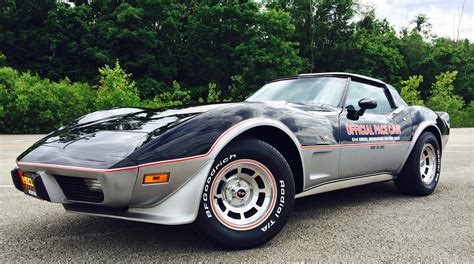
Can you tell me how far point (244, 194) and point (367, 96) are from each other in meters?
2.16

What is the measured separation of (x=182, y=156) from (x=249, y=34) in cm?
3030

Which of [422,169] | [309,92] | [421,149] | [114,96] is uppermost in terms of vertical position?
[309,92]

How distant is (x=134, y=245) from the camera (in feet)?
8.94

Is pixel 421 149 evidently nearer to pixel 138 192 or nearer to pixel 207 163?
Result: pixel 207 163

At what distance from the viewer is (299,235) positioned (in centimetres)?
295

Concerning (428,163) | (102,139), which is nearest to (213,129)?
(102,139)

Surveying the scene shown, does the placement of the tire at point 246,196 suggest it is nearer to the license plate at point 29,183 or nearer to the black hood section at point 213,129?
the black hood section at point 213,129

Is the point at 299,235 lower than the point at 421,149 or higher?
lower

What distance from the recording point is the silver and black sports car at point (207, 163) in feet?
7.82

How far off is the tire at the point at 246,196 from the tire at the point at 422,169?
80.5 inches

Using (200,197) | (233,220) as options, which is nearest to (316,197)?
(233,220)

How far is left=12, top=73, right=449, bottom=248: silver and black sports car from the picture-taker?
2.38 m

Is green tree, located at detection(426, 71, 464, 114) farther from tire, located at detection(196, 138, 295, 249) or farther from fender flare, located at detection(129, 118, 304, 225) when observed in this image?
fender flare, located at detection(129, 118, 304, 225)

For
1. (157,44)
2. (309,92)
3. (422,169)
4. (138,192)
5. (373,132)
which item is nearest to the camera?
(138,192)
